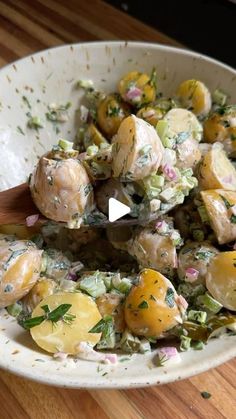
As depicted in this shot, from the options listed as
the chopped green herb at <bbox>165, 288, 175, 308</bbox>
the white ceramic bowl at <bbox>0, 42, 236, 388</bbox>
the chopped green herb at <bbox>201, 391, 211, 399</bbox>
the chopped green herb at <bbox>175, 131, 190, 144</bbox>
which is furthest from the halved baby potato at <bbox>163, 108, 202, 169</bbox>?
the chopped green herb at <bbox>201, 391, 211, 399</bbox>

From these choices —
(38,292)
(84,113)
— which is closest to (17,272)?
(38,292)

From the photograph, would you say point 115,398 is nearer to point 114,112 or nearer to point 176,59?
point 114,112

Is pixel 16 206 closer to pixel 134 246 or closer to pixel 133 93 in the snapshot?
pixel 134 246

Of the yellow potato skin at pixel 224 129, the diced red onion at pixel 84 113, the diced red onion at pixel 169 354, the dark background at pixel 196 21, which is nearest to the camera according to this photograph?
the diced red onion at pixel 169 354

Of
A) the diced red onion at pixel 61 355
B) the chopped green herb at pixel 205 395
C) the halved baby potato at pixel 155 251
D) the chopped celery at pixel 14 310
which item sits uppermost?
the halved baby potato at pixel 155 251

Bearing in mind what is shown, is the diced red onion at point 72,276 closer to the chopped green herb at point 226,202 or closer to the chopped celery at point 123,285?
the chopped celery at point 123,285

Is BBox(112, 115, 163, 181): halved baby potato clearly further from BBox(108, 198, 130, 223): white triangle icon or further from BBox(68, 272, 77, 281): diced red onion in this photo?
BBox(68, 272, 77, 281): diced red onion

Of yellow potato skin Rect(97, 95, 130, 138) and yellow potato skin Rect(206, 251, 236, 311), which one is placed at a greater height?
yellow potato skin Rect(97, 95, 130, 138)

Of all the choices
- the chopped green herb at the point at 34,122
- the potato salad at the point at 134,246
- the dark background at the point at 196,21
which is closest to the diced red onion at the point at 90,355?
the potato salad at the point at 134,246

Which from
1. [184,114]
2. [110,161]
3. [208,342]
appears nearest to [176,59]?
[184,114]
